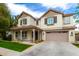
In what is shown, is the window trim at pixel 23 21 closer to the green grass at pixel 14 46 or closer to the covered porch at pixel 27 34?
the covered porch at pixel 27 34

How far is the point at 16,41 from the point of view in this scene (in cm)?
439

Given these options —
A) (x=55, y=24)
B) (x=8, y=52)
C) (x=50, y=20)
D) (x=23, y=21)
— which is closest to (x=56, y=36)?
(x=55, y=24)

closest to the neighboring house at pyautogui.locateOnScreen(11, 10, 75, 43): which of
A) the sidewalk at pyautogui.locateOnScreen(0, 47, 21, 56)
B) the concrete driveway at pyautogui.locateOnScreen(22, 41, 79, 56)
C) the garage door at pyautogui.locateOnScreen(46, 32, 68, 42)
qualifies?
the garage door at pyautogui.locateOnScreen(46, 32, 68, 42)

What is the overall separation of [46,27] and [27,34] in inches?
16.8

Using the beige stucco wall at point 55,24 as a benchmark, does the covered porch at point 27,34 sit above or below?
below

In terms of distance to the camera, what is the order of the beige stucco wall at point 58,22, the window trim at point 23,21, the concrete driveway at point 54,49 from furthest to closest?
the window trim at point 23,21 < the beige stucco wall at point 58,22 < the concrete driveway at point 54,49

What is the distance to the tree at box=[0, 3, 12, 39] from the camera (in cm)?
429

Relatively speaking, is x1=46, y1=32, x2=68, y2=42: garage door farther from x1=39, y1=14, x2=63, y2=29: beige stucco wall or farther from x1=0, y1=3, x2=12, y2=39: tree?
x1=0, y1=3, x2=12, y2=39: tree

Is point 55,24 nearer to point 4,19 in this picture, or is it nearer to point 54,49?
point 54,49

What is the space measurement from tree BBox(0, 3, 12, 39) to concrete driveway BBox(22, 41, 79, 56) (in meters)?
0.67

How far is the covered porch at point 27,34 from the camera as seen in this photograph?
428cm

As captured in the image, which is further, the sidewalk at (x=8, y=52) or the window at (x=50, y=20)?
the window at (x=50, y=20)

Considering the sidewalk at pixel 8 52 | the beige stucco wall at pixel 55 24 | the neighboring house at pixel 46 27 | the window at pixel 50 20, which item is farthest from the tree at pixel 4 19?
the window at pixel 50 20

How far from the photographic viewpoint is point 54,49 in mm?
4168
